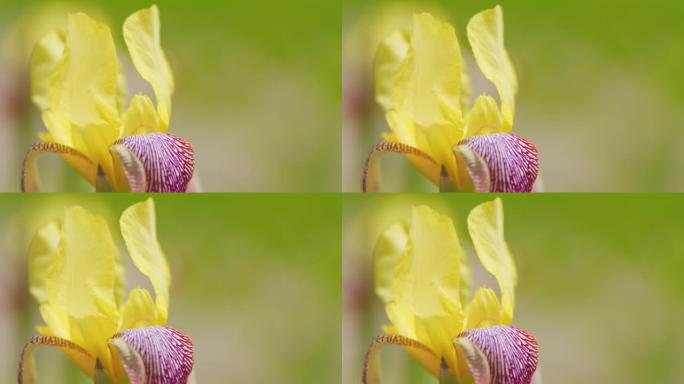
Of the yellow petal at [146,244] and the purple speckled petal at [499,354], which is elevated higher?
the yellow petal at [146,244]

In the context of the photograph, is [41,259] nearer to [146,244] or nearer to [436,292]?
[146,244]

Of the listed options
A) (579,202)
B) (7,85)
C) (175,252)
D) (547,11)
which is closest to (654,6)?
(547,11)

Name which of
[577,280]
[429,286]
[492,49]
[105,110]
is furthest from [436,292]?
[105,110]

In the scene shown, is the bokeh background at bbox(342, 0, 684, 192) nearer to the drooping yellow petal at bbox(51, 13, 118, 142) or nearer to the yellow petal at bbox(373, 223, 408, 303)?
the yellow petal at bbox(373, 223, 408, 303)

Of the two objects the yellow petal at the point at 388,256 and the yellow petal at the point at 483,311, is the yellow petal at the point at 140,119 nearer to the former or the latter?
the yellow petal at the point at 388,256

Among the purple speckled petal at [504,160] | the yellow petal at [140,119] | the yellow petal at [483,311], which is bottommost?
the yellow petal at [483,311]

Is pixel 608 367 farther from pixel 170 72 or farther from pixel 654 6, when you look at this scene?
pixel 170 72

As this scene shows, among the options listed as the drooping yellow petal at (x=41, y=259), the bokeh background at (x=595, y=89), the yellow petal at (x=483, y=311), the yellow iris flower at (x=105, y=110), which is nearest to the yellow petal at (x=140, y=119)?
the yellow iris flower at (x=105, y=110)

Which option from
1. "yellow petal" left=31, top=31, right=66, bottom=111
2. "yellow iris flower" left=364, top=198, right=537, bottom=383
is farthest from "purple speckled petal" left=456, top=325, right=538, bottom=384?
"yellow petal" left=31, top=31, right=66, bottom=111
